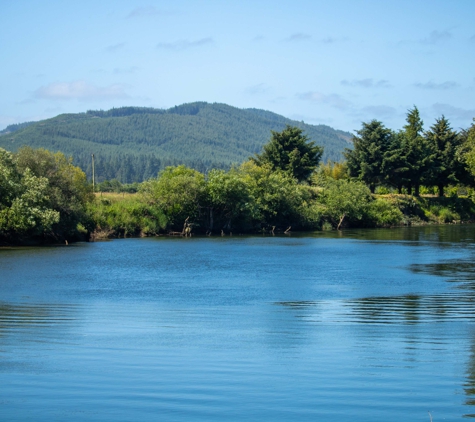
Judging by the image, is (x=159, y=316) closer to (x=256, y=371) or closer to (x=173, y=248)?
(x=256, y=371)

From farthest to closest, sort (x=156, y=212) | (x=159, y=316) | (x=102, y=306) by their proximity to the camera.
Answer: (x=156, y=212) → (x=102, y=306) → (x=159, y=316)

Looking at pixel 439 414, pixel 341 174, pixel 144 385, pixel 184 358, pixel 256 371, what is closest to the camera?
pixel 439 414

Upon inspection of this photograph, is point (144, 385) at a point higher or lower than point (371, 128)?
lower

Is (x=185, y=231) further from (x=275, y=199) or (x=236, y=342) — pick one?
(x=236, y=342)

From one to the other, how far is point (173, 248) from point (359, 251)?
1253 cm

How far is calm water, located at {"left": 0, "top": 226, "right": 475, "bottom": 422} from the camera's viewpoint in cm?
1031

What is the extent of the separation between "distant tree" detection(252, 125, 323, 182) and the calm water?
4340 cm

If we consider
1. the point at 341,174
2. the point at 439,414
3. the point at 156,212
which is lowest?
the point at 439,414

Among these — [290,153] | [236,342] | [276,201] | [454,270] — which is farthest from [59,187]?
[236,342]

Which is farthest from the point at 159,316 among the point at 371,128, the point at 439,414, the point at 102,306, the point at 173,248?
the point at 371,128

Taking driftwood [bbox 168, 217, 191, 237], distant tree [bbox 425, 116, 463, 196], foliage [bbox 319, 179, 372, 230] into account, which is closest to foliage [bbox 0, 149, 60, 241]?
driftwood [bbox 168, 217, 191, 237]

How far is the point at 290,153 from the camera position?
75.6m

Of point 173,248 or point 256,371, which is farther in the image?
point 173,248

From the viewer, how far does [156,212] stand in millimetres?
56469
